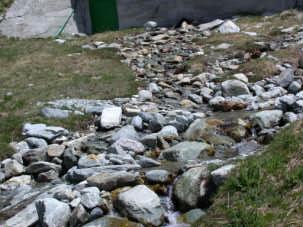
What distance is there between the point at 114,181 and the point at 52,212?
2.48 ft

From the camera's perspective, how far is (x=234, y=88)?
10.3m

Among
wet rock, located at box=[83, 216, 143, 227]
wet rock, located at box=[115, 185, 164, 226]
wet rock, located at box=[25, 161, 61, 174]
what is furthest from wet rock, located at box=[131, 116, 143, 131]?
wet rock, located at box=[83, 216, 143, 227]

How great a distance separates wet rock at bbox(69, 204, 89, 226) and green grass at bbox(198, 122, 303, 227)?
1.22 metres

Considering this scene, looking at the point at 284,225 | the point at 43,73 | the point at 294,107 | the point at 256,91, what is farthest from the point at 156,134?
the point at 43,73

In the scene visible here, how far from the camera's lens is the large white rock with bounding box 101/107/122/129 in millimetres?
9180

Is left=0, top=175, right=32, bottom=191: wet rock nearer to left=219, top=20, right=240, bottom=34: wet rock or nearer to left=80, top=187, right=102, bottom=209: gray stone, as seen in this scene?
left=80, top=187, right=102, bottom=209: gray stone

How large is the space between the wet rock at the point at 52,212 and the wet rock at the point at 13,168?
2041mm

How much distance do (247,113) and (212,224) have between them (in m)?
4.38

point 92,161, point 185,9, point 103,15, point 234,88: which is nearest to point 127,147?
point 92,161

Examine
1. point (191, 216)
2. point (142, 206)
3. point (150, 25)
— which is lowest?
point (150, 25)

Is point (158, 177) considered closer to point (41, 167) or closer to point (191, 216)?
point (191, 216)

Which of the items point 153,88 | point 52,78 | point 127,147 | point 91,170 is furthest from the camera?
point 52,78

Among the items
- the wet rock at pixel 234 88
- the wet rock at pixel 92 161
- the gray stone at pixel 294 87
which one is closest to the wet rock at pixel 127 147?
the wet rock at pixel 92 161

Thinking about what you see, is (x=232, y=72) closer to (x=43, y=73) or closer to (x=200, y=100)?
(x=200, y=100)
